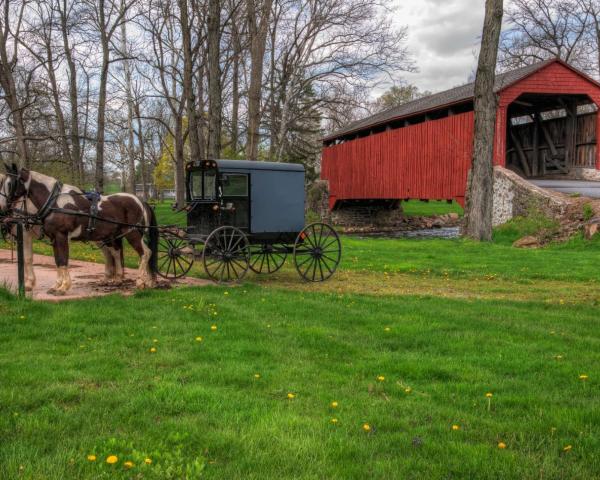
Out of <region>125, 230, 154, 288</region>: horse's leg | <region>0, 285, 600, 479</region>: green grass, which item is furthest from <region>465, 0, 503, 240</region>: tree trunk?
<region>125, 230, 154, 288</region>: horse's leg

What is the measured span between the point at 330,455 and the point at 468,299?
19.7 ft

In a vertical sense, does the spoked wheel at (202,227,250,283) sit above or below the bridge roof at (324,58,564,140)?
below

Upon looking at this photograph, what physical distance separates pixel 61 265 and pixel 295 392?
5351 mm

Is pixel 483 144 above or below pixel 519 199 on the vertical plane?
above

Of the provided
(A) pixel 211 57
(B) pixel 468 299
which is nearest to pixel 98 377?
(B) pixel 468 299

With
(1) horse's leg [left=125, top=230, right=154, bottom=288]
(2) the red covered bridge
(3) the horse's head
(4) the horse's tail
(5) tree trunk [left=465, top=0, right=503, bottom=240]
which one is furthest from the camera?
(2) the red covered bridge

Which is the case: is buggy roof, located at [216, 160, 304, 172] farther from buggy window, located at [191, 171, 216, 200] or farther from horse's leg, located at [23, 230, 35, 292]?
horse's leg, located at [23, 230, 35, 292]

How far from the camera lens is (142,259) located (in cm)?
934

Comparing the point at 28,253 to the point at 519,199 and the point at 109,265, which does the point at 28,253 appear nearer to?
the point at 109,265

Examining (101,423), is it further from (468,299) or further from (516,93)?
(516,93)

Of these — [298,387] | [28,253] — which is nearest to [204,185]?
[28,253]

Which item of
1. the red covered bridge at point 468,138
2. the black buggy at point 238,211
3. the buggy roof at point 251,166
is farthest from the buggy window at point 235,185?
the red covered bridge at point 468,138

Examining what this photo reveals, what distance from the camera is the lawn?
3270 millimetres

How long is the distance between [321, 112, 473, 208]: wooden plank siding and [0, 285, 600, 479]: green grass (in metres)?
17.9
